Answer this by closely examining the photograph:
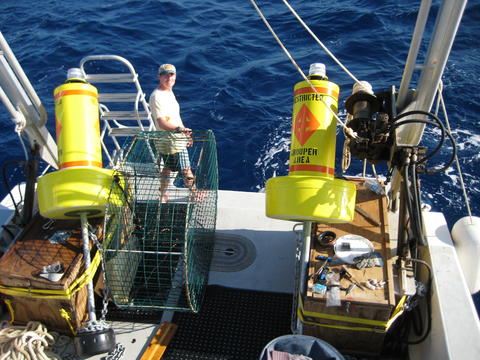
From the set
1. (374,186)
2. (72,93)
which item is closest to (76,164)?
(72,93)

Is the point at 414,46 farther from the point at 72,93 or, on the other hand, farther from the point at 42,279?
the point at 42,279

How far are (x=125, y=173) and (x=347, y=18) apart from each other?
9.52 m

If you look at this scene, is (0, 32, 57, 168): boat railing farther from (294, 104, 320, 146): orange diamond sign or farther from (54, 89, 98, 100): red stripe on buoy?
(294, 104, 320, 146): orange diamond sign

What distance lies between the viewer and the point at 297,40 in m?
10.3

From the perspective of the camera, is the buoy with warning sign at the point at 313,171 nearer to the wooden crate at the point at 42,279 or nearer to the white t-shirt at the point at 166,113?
the white t-shirt at the point at 166,113

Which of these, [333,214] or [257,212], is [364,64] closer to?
[257,212]

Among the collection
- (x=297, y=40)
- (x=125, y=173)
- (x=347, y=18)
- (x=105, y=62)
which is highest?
(x=347, y=18)

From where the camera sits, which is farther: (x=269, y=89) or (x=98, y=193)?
(x=269, y=89)

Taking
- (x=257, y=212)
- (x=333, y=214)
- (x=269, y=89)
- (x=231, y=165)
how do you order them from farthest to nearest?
(x=269, y=89)
(x=231, y=165)
(x=257, y=212)
(x=333, y=214)

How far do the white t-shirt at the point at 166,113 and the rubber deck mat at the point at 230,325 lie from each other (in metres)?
1.36

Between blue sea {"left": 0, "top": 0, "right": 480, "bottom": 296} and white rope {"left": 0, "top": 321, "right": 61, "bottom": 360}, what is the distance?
146 inches

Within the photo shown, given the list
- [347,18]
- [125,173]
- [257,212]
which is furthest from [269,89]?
[125,173]

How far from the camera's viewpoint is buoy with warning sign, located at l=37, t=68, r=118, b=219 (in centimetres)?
313

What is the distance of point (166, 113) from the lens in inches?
163
